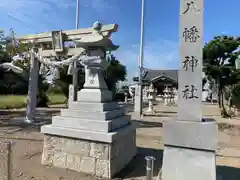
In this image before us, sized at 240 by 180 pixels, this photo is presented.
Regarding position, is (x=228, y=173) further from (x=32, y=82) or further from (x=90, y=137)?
(x=32, y=82)

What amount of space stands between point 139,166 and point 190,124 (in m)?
2.03

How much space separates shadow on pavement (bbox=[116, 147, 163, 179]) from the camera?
4395 mm

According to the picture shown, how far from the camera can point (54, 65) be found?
26.9ft

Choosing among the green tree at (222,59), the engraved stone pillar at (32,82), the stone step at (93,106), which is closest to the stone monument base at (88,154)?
the stone step at (93,106)

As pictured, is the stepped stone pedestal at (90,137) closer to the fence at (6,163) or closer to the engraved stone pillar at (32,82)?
the fence at (6,163)

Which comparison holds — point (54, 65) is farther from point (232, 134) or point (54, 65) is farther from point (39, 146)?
point (232, 134)

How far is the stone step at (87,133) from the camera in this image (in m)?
4.15

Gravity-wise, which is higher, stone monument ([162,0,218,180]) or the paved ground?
stone monument ([162,0,218,180])

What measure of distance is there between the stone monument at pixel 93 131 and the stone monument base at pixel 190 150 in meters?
1.16

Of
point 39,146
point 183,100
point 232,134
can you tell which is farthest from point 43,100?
point 183,100

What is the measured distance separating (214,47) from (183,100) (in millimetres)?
11446

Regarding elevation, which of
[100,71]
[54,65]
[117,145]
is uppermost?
[54,65]

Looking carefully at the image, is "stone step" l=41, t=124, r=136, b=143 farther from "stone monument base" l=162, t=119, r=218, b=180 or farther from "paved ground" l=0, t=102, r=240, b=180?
"stone monument base" l=162, t=119, r=218, b=180

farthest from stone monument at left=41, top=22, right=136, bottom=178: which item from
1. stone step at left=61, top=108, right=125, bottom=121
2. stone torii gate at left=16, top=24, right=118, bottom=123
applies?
stone torii gate at left=16, top=24, right=118, bottom=123
